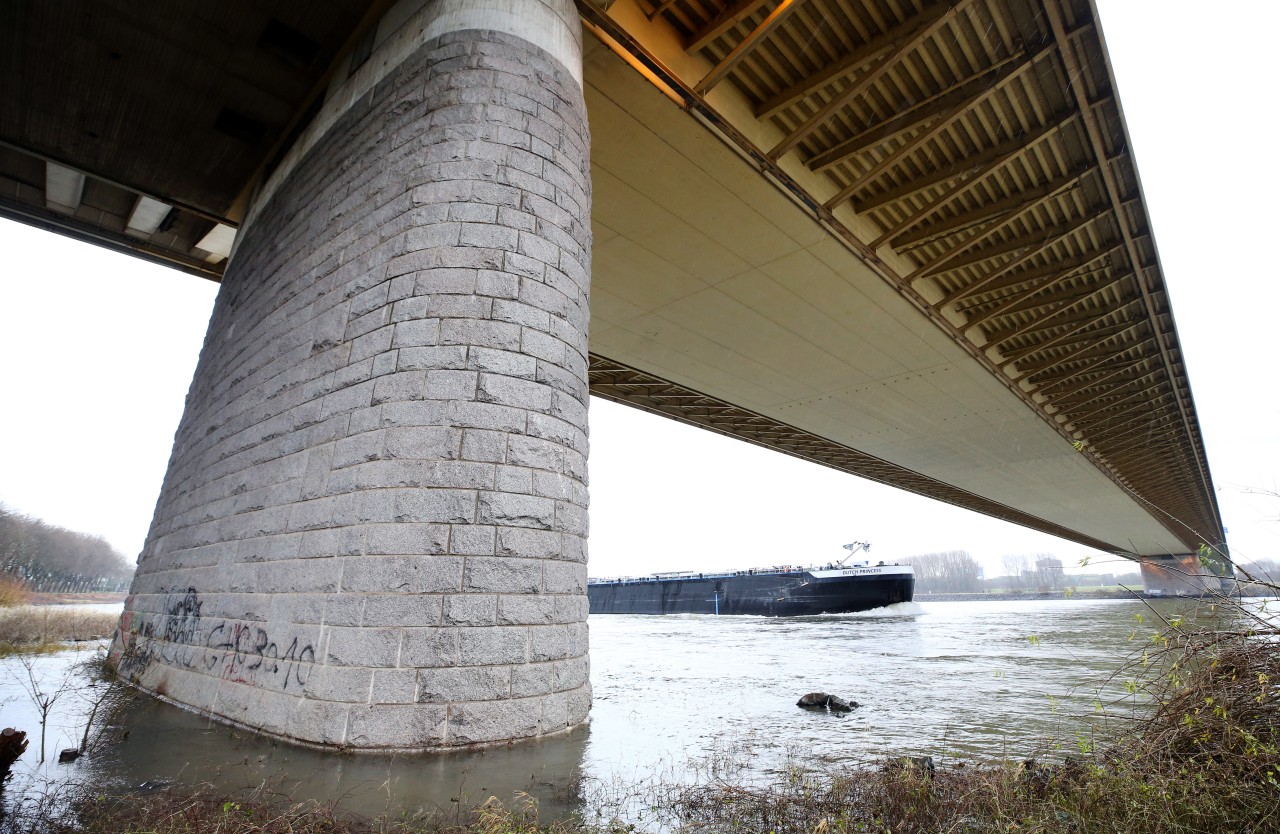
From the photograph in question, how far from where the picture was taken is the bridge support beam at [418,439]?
4324 millimetres

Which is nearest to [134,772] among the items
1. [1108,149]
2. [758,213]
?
[758,213]

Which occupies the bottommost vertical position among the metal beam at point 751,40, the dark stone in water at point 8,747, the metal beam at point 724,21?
the dark stone in water at point 8,747

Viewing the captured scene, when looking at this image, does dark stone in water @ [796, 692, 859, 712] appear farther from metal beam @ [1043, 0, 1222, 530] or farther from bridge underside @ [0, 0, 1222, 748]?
metal beam @ [1043, 0, 1222, 530]

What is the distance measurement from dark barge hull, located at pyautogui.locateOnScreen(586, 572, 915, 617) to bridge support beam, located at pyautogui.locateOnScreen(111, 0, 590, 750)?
36885mm

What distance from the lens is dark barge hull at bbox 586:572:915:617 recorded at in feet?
130

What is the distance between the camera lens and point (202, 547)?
675cm

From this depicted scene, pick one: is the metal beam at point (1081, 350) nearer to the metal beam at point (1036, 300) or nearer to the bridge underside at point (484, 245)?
the bridge underside at point (484, 245)

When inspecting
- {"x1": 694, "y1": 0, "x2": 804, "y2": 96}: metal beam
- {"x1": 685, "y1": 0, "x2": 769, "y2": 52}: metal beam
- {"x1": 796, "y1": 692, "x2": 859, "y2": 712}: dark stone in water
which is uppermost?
{"x1": 685, "y1": 0, "x2": 769, "y2": 52}: metal beam

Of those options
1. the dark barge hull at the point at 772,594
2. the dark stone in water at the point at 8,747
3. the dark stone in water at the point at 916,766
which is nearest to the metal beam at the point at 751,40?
the dark stone in water at the point at 916,766

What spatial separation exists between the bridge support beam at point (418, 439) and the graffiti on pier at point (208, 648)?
1.2 inches

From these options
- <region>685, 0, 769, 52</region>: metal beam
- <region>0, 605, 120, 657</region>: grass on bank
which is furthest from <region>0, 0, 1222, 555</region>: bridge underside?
<region>0, 605, 120, 657</region>: grass on bank

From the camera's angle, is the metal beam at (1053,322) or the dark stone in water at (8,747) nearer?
the dark stone in water at (8,747)

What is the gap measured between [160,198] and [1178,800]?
1537 cm

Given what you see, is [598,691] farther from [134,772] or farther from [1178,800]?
[1178,800]
